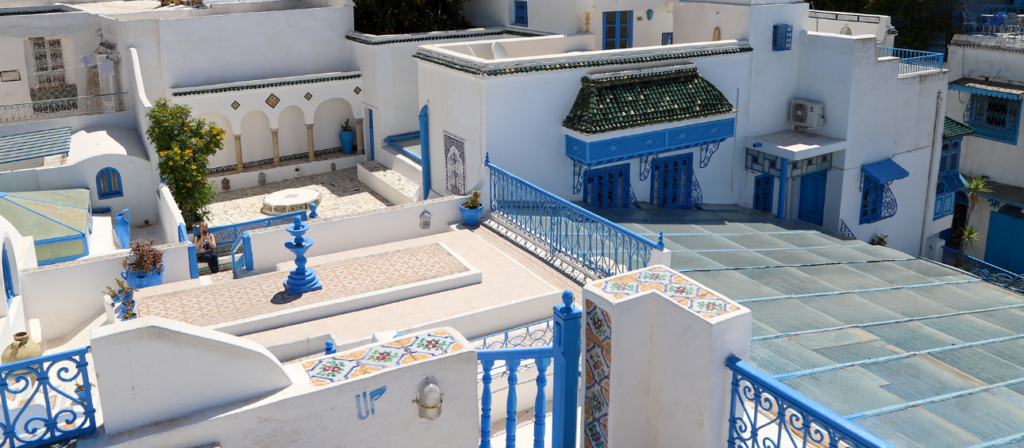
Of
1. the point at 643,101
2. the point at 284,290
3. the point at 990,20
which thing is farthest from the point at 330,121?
the point at 990,20

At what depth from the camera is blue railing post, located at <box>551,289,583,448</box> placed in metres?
4.86

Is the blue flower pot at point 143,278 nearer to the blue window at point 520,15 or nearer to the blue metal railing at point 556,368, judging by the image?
the blue metal railing at point 556,368

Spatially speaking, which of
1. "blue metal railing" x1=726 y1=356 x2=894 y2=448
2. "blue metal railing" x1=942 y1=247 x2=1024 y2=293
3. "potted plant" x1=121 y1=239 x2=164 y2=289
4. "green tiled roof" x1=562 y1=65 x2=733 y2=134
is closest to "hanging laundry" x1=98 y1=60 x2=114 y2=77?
"potted plant" x1=121 y1=239 x2=164 y2=289

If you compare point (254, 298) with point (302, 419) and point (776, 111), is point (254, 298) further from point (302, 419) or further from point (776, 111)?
point (776, 111)

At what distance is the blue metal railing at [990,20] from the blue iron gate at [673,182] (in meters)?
14.4

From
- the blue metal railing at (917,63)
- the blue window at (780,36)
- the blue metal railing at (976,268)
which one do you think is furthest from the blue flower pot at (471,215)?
the blue metal railing at (976,268)

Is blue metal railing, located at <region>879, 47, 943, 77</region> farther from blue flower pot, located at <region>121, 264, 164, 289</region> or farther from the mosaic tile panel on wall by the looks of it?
blue flower pot, located at <region>121, 264, 164, 289</region>

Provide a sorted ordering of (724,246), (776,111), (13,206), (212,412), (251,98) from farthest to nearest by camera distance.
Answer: (251,98), (776,111), (13,206), (724,246), (212,412)

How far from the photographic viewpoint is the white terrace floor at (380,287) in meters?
9.66

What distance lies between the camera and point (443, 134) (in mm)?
13906

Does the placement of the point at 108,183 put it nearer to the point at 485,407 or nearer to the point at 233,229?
the point at 233,229

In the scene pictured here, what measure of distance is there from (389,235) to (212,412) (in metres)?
8.45

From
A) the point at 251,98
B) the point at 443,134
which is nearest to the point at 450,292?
the point at 443,134

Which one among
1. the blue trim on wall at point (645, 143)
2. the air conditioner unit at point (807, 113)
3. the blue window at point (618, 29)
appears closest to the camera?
the blue trim on wall at point (645, 143)
